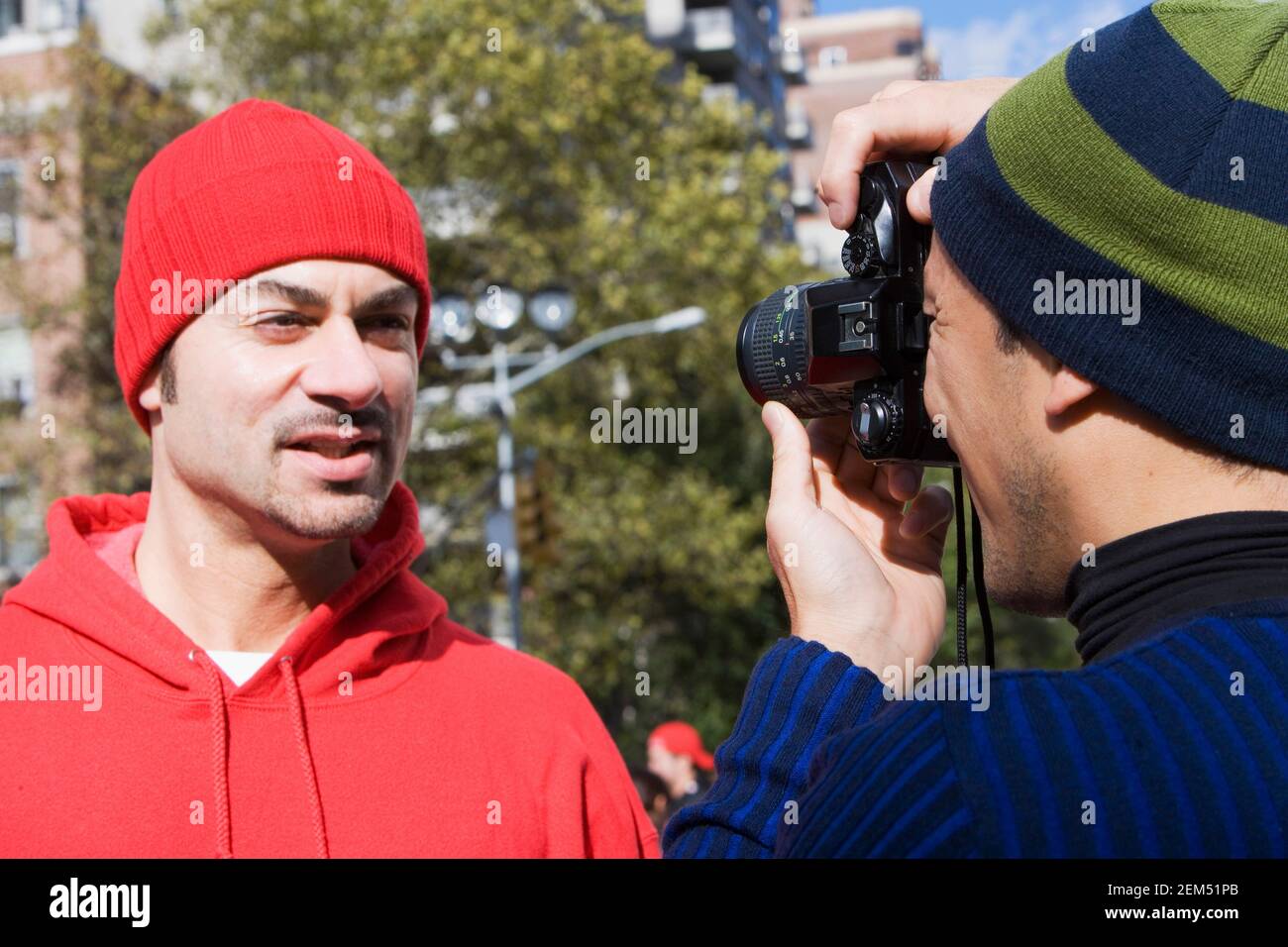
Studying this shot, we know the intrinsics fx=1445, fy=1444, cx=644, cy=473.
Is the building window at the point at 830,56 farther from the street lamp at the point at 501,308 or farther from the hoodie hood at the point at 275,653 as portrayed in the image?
the hoodie hood at the point at 275,653

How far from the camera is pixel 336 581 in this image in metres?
2.83

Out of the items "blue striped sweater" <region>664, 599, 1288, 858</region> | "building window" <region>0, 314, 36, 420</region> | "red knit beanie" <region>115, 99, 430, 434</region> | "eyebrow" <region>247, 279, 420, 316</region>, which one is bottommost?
"blue striped sweater" <region>664, 599, 1288, 858</region>

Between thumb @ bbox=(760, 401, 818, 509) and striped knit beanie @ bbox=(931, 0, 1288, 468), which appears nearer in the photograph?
striped knit beanie @ bbox=(931, 0, 1288, 468)

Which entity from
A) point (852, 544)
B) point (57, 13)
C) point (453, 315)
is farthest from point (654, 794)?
point (57, 13)

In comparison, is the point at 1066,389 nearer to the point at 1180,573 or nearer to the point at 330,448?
the point at 1180,573

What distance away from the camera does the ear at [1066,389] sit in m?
1.64

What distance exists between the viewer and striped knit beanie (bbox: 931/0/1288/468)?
1.52m

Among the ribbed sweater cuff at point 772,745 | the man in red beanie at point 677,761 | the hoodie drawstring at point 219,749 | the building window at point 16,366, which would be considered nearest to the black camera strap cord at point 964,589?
the ribbed sweater cuff at point 772,745

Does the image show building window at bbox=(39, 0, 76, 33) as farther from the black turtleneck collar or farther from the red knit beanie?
the black turtleneck collar

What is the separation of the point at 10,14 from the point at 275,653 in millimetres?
26153

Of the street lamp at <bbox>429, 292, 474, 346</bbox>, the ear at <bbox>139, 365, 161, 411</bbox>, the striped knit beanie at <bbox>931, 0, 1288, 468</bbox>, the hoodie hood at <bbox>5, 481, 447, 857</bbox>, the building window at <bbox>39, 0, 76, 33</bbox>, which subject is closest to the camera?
the striped knit beanie at <bbox>931, 0, 1288, 468</bbox>

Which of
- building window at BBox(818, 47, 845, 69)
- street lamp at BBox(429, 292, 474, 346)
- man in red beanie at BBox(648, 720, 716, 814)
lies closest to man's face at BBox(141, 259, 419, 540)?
man in red beanie at BBox(648, 720, 716, 814)

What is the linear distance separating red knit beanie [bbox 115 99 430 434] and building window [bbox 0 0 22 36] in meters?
25.3
